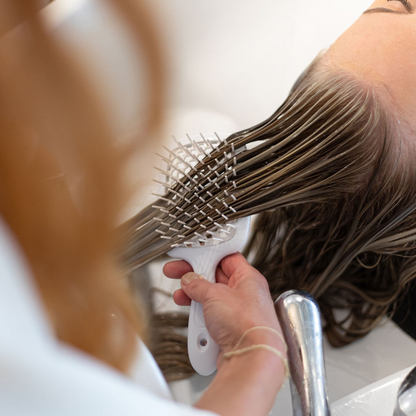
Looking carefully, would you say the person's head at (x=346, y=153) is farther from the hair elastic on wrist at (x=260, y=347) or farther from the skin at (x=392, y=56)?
the hair elastic on wrist at (x=260, y=347)

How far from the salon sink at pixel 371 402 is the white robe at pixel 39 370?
50 centimetres

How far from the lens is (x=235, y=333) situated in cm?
54

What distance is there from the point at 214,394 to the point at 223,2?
87cm

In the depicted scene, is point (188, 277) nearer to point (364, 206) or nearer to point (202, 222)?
point (202, 222)

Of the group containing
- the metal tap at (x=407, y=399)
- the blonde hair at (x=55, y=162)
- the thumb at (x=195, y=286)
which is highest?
the blonde hair at (x=55, y=162)

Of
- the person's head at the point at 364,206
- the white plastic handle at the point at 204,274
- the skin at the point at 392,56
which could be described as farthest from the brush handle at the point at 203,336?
the skin at the point at 392,56

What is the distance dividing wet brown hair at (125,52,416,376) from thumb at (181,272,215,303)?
7 centimetres

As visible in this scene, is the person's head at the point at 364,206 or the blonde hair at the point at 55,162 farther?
the person's head at the point at 364,206

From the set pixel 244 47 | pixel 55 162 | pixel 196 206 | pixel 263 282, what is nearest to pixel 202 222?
pixel 196 206

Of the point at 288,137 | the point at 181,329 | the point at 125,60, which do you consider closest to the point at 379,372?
the point at 181,329

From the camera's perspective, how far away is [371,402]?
704 mm

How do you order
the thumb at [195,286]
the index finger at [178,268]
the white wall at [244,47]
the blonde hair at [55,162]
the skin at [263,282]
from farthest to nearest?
the white wall at [244,47]
the index finger at [178,268]
the thumb at [195,286]
the skin at [263,282]
the blonde hair at [55,162]

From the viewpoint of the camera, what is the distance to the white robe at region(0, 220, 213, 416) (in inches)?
11.2

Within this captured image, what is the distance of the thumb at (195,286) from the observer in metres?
0.62
